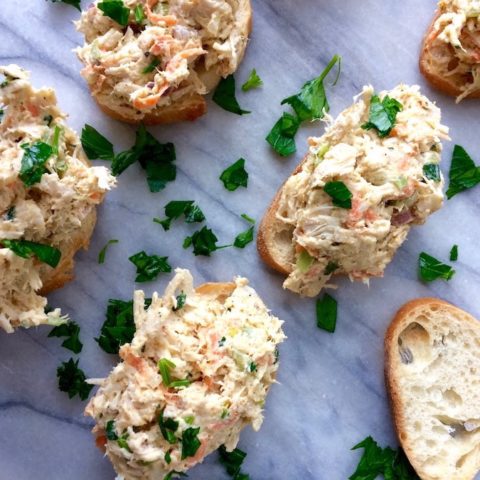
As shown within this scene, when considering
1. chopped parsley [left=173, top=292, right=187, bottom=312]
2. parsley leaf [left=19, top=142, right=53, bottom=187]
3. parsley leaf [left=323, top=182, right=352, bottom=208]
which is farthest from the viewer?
chopped parsley [left=173, top=292, right=187, bottom=312]

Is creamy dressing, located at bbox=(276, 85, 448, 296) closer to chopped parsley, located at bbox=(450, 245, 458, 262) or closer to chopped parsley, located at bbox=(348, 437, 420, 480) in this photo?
chopped parsley, located at bbox=(450, 245, 458, 262)

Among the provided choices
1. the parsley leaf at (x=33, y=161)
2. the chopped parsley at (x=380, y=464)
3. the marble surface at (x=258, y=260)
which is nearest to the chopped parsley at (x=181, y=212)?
the marble surface at (x=258, y=260)

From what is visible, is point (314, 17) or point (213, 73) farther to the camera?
point (314, 17)

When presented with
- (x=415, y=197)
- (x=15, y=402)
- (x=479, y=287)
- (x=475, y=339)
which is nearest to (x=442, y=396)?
(x=475, y=339)

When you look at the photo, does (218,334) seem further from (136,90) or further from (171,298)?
(136,90)

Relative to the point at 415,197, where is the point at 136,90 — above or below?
below

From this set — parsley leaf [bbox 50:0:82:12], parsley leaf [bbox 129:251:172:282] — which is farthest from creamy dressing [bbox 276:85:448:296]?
parsley leaf [bbox 50:0:82:12]

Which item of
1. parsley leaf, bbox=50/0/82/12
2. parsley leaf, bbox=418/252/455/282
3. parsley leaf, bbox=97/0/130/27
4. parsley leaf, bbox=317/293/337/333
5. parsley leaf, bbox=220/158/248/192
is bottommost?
parsley leaf, bbox=317/293/337/333
